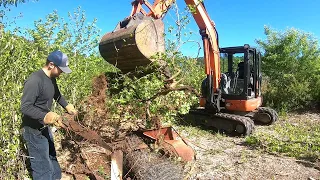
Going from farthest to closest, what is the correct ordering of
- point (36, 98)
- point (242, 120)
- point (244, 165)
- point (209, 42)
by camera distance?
point (209, 42)
point (242, 120)
point (244, 165)
point (36, 98)

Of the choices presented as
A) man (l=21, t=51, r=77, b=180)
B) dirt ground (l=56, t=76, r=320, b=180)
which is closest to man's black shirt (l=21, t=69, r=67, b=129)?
man (l=21, t=51, r=77, b=180)

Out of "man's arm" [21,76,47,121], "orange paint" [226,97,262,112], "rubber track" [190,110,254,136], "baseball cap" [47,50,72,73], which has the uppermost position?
"baseball cap" [47,50,72,73]

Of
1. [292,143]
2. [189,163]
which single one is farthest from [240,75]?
[189,163]

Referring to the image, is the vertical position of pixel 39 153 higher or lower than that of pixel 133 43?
lower

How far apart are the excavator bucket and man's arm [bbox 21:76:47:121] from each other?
5.27 feet

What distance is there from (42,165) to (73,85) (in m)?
2.55

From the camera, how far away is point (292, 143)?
6.09 m

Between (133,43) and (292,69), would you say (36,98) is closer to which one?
(133,43)

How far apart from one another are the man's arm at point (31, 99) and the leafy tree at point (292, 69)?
31.2ft

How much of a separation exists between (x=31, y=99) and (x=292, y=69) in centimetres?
1014

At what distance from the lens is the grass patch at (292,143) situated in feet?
18.5

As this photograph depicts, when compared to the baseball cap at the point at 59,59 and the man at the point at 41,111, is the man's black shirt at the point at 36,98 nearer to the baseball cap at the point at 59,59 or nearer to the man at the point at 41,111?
the man at the point at 41,111

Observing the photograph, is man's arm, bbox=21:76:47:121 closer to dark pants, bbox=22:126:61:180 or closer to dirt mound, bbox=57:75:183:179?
dark pants, bbox=22:126:61:180

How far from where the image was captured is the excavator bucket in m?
4.54
